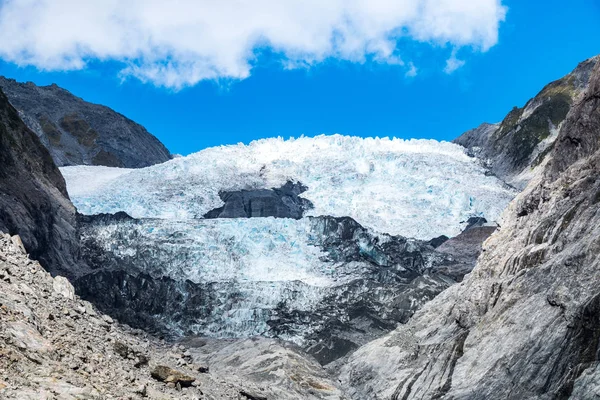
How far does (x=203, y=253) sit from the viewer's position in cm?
6328

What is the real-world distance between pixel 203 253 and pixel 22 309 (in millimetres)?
45457

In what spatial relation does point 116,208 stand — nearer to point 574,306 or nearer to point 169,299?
point 169,299

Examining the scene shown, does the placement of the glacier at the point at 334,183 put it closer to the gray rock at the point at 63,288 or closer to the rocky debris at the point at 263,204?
the rocky debris at the point at 263,204

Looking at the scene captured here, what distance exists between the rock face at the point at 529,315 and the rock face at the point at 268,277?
12.7m

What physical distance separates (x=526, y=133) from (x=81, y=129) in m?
93.1

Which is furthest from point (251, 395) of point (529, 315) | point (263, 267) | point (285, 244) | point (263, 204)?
point (263, 204)

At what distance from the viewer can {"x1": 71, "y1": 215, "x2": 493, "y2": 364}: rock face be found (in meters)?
50.9

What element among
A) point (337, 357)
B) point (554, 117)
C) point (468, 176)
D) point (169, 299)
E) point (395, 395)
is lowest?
point (395, 395)

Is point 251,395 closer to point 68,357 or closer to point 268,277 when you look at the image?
point 68,357

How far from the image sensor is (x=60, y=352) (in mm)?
17078

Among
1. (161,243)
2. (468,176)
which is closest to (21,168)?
(161,243)

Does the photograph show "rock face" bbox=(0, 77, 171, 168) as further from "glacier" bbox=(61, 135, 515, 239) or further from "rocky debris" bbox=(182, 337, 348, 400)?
"rocky debris" bbox=(182, 337, 348, 400)

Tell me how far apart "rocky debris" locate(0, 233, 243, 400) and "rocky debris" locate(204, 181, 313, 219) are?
6505 centimetres

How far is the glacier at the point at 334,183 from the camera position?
85.3 m
